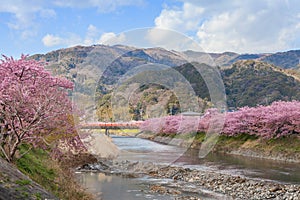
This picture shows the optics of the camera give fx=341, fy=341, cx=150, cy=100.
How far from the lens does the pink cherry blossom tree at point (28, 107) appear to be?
9.95 meters

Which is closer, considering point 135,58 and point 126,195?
point 126,195

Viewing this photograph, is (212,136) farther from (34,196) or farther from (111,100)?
(34,196)

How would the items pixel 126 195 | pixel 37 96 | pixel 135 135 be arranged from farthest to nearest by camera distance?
pixel 135 135 < pixel 126 195 < pixel 37 96

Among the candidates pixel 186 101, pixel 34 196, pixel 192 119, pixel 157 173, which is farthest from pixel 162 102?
pixel 34 196

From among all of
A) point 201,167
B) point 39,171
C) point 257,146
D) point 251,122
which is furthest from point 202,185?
point 251,122

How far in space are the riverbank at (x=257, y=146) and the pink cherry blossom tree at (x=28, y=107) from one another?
21000 millimetres

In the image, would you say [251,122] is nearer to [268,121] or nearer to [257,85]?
[268,121]

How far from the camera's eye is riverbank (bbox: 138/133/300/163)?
29388 millimetres

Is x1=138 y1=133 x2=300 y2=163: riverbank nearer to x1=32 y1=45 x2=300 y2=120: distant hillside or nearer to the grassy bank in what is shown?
x1=32 y1=45 x2=300 y2=120: distant hillside

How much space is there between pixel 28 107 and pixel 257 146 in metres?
27.4

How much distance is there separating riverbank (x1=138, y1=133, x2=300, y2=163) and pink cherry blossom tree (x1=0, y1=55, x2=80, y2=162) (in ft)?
68.9

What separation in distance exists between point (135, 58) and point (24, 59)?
108ft

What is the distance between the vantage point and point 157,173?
22.9 m

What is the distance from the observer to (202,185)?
19156mm
